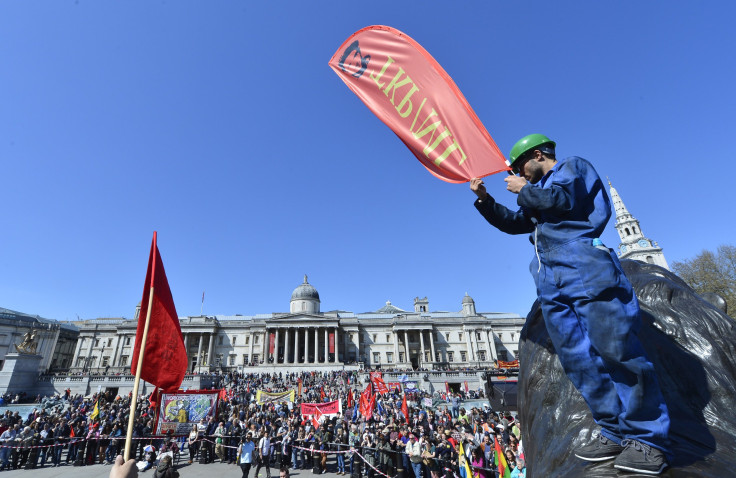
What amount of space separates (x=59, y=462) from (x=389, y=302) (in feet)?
253

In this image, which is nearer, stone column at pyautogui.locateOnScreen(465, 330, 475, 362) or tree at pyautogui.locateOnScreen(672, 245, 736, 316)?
tree at pyautogui.locateOnScreen(672, 245, 736, 316)

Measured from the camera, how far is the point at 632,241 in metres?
66.8

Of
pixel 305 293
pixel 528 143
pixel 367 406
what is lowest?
pixel 367 406

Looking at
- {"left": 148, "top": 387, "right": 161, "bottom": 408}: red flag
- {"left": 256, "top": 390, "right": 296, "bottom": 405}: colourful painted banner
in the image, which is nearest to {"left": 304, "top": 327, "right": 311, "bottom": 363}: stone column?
{"left": 256, "top": 390, "right": 296, "bottom": 405}: colourful painted banner

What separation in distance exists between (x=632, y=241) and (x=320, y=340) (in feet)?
205

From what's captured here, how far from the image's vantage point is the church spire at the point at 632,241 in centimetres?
6275

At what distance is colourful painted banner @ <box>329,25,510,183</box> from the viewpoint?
305 centimetres

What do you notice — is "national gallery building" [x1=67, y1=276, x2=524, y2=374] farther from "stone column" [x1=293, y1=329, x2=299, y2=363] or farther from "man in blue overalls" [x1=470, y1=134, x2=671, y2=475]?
"man in blue overalls" [x1=470, y1=134, x2=671, y2=475]

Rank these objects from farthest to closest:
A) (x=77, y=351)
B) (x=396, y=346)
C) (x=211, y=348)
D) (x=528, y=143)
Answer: (x=396, y=346)
(x=211, y=348)
(x=77, y=351)
(x=528, y=143)

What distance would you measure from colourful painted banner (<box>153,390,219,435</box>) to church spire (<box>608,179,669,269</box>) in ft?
229

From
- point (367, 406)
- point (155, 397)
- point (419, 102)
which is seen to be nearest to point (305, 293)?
point (367, 406)

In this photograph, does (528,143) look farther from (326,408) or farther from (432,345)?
(432,345)

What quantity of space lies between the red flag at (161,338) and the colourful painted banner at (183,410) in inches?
456

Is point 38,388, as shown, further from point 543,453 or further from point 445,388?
point 543,453
